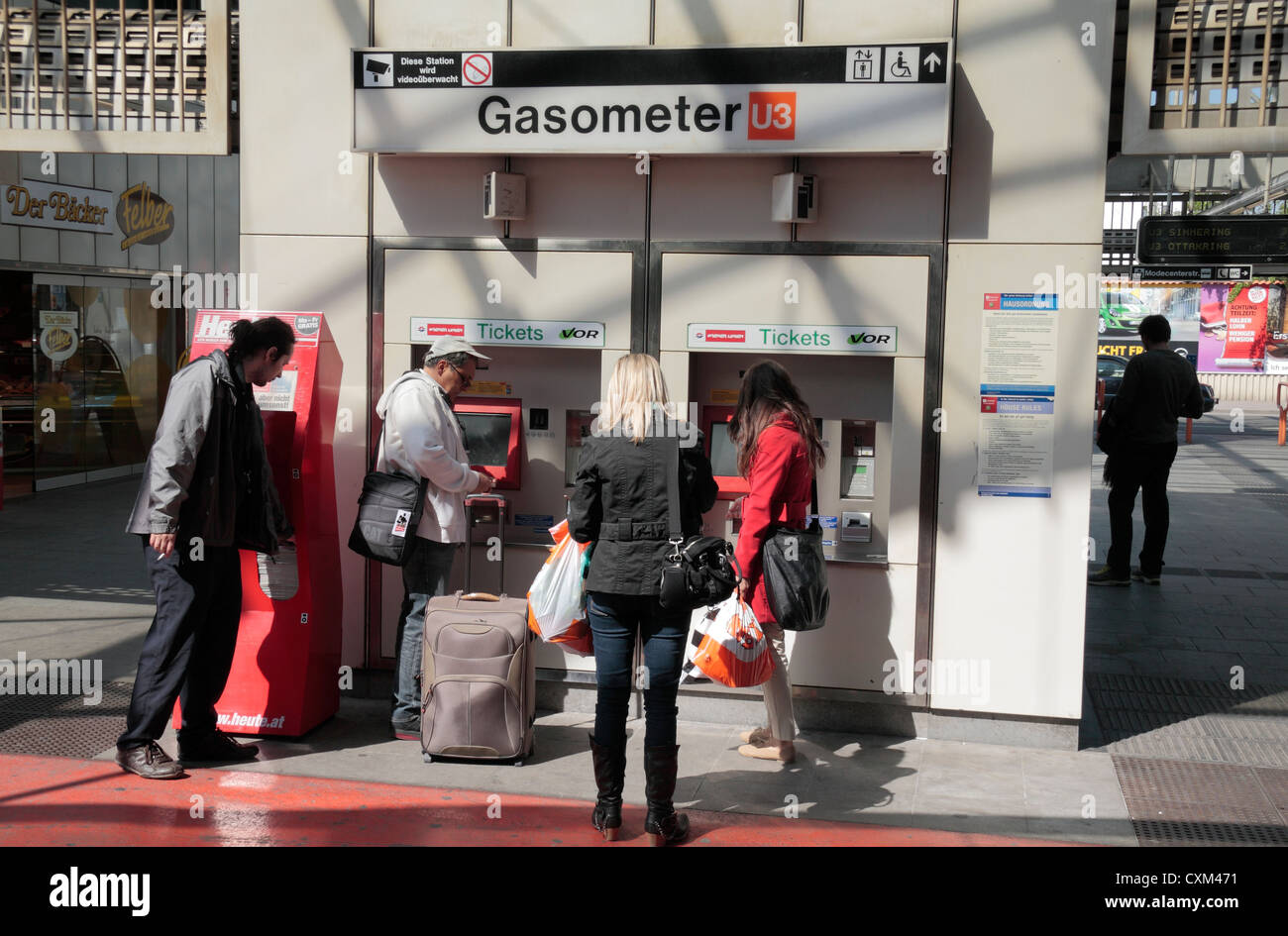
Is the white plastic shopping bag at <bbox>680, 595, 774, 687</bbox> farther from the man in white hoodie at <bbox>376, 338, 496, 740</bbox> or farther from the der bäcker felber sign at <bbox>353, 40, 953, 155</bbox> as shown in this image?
the der bäcker felber sign at <bbox>353, 40, 953, 155</bbox>

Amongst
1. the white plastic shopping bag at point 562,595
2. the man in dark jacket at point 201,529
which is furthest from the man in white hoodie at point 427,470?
the white plastic shopping bag at point 562,595

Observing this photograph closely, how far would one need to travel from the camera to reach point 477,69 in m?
5.62

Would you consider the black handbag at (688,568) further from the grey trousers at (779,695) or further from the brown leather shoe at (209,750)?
the brown leather shoe at (209,750)

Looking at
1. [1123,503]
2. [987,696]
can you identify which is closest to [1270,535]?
[1123,503]

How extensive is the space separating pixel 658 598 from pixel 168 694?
84.2 inches

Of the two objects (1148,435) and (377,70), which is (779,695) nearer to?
(377,70)

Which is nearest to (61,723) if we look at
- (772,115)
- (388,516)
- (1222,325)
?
(388,516)

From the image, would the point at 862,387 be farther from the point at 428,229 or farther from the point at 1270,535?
the point at 1270,535

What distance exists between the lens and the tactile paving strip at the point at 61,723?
17.6 ft

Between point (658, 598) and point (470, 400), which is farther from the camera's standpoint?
point (470, 400)

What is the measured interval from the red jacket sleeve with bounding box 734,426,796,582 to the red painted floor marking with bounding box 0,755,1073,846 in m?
1.03

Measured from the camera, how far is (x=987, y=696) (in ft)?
18.4

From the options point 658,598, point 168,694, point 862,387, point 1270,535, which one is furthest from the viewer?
point 1270,535

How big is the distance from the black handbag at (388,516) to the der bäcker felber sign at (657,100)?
152 centimetres
